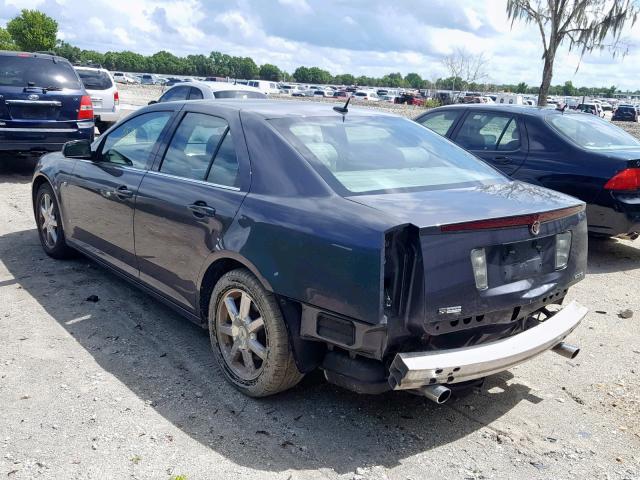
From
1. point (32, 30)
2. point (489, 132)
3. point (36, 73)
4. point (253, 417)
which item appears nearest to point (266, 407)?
point (253, 417)

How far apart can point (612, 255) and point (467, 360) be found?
4.96m

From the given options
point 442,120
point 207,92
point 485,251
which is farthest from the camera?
point 207,92

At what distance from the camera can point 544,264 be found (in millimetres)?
3279

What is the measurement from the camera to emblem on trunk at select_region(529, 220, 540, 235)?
3.13m

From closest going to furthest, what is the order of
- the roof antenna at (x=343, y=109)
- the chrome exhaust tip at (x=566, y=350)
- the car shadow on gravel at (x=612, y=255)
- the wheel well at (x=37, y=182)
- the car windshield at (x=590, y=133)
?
1. the chrome exhaust tip at (x=566, y=350)
2. the roof antenna at (x=343, y=109)
3. the wheel well at (x=37, y=182)
4. the car shadow on gravel at (x=612, y=255)
5. the car windshield at (x=590, y=133)

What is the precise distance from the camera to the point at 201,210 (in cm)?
374

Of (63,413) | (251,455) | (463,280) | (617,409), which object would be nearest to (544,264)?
(463,280)

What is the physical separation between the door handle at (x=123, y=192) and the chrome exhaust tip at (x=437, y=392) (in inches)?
101

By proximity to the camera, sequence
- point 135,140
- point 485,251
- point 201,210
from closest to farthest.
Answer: point 485,251 < point 201,210 < point 135,140

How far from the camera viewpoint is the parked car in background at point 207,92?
1120cm

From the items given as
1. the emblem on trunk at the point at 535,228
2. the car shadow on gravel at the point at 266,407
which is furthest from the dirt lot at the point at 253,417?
the emblem on trunk at the point at 535,228

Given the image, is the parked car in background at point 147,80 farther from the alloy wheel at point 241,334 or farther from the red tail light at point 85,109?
the alloy wheel at point 241,334

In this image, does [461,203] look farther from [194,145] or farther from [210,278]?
[194,145]

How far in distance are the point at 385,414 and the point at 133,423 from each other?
4.41 ft
